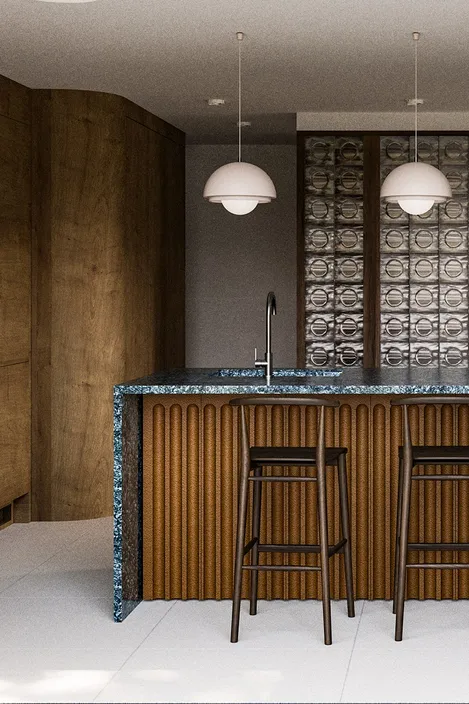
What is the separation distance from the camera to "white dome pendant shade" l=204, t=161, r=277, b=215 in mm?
5125

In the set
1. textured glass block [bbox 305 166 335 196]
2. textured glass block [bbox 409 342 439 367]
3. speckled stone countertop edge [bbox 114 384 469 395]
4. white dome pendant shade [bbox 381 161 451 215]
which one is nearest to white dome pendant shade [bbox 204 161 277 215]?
white dome pendant shade [bbox 381 161 451 215]

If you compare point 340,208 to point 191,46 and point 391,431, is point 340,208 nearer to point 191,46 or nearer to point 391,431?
point 191,46

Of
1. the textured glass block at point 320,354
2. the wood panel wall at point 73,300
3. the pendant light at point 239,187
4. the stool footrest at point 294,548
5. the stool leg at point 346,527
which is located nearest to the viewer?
the stool footrest at point 294,548

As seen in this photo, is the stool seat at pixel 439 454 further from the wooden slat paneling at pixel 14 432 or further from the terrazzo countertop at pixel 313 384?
the wooden slat paneling at pixel 14 432

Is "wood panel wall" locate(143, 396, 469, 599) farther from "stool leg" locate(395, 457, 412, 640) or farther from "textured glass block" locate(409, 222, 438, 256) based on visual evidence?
"textured glass block" locate(409, 222, 438, 256)

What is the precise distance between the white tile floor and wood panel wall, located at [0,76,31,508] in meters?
1.43

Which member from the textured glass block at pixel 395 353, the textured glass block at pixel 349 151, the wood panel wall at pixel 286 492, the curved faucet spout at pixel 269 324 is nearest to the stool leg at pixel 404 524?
the wood panel wall at pixel 286 492

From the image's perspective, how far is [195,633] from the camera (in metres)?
4.23

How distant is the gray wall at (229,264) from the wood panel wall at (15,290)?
122 inches

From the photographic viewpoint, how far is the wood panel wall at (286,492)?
4664mm

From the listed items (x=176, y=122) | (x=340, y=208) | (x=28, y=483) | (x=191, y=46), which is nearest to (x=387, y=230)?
(x=340, y=208)

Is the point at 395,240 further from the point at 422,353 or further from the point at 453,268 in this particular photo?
the point at 422,353

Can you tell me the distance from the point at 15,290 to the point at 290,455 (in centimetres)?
286

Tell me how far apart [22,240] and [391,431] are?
2.98 meters
